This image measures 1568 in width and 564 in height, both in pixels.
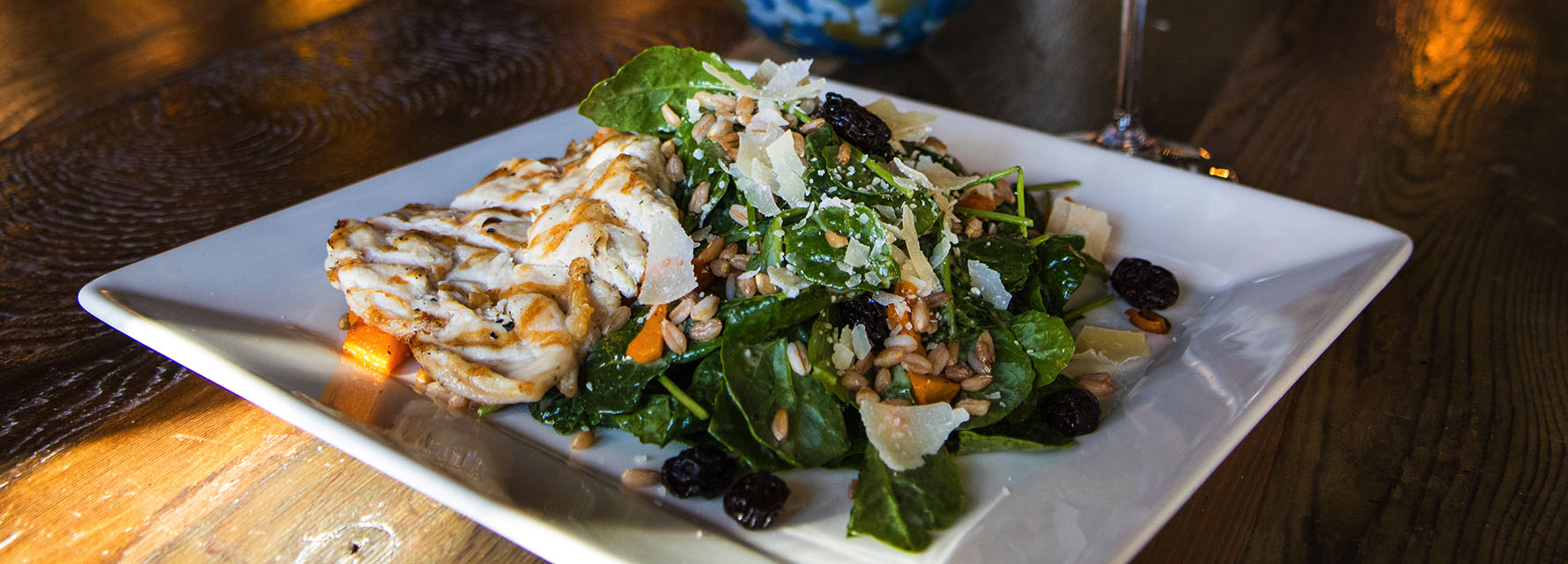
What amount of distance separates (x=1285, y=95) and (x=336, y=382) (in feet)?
11.9

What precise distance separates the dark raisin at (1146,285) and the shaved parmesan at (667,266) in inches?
41.9

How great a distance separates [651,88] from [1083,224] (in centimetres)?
119

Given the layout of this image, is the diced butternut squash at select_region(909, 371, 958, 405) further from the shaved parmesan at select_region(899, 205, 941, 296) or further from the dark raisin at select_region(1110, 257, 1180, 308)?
the dark raisin at select_region(1110, 257, 1180, 308)

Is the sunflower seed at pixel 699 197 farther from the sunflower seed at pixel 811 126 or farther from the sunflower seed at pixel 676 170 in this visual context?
the sunflower seed at pixel 811 126

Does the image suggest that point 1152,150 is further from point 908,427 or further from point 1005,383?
point 908,427

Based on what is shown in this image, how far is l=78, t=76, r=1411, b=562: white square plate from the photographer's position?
1.61m

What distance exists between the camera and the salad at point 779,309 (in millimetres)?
1916

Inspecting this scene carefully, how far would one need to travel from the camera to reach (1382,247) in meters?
2.28

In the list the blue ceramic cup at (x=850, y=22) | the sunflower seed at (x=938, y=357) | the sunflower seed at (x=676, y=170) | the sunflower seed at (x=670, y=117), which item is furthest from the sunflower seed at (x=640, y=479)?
the blue ceramic cup at (x=850, y=22)

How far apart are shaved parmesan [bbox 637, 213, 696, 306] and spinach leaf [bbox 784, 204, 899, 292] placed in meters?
0.22

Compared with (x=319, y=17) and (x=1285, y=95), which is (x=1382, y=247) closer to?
(x=1285, y=95)

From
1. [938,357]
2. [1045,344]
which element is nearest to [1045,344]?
[1045,344]

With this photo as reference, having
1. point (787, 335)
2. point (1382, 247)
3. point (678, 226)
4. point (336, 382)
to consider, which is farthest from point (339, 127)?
point (1382, 247)

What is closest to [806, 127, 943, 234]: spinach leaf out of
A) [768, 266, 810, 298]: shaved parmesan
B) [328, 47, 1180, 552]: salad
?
[328, 47, 1180, 552]: salad
